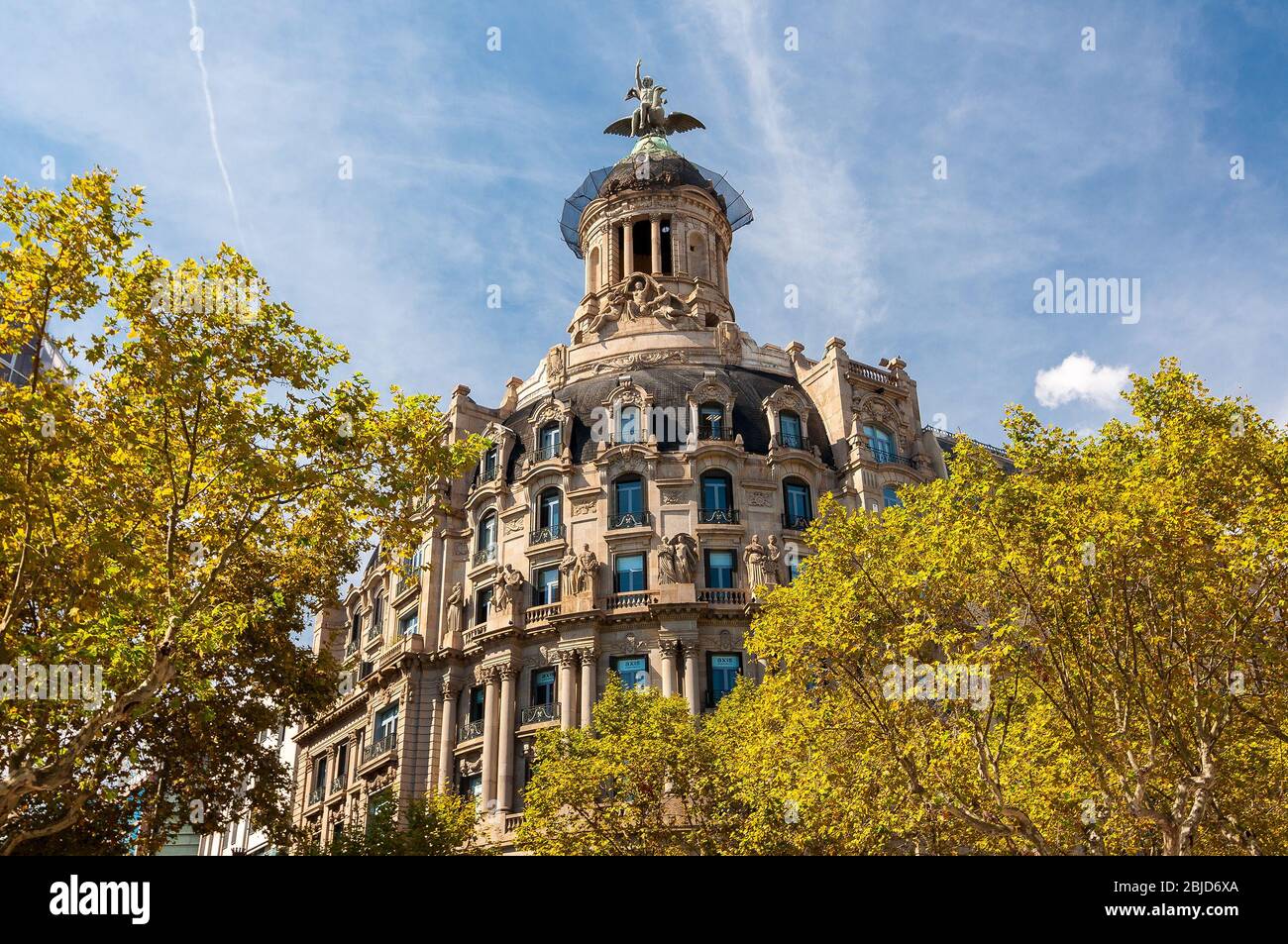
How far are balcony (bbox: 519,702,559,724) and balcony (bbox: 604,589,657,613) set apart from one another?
4.32 meters

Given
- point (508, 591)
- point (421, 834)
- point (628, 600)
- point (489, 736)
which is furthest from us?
point (508, 591)

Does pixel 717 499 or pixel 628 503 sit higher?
pixel 717 499

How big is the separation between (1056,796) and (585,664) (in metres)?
20.1

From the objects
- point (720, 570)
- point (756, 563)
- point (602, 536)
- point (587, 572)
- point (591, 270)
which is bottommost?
point (587, 572)

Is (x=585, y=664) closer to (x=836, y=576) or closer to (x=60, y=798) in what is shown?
(x=836, y=576)

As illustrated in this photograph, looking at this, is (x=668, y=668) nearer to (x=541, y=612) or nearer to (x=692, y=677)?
(x=692, y=677)

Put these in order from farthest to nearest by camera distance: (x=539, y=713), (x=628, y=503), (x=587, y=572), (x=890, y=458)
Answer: (x=890, y=458) < (x=628, y=503) < (x=587, y=572) < (x=539, y=713)

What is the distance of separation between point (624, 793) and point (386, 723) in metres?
17.7

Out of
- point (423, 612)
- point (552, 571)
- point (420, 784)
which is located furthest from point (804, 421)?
point (420, 784)

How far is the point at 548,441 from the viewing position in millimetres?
43969

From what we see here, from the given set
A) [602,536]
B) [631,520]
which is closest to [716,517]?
[631,520]

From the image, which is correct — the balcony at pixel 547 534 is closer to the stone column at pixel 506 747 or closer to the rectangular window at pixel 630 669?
the stone column at pixel 506 747

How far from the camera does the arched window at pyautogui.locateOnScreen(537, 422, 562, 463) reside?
142 feet

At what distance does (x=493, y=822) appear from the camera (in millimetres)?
35438
